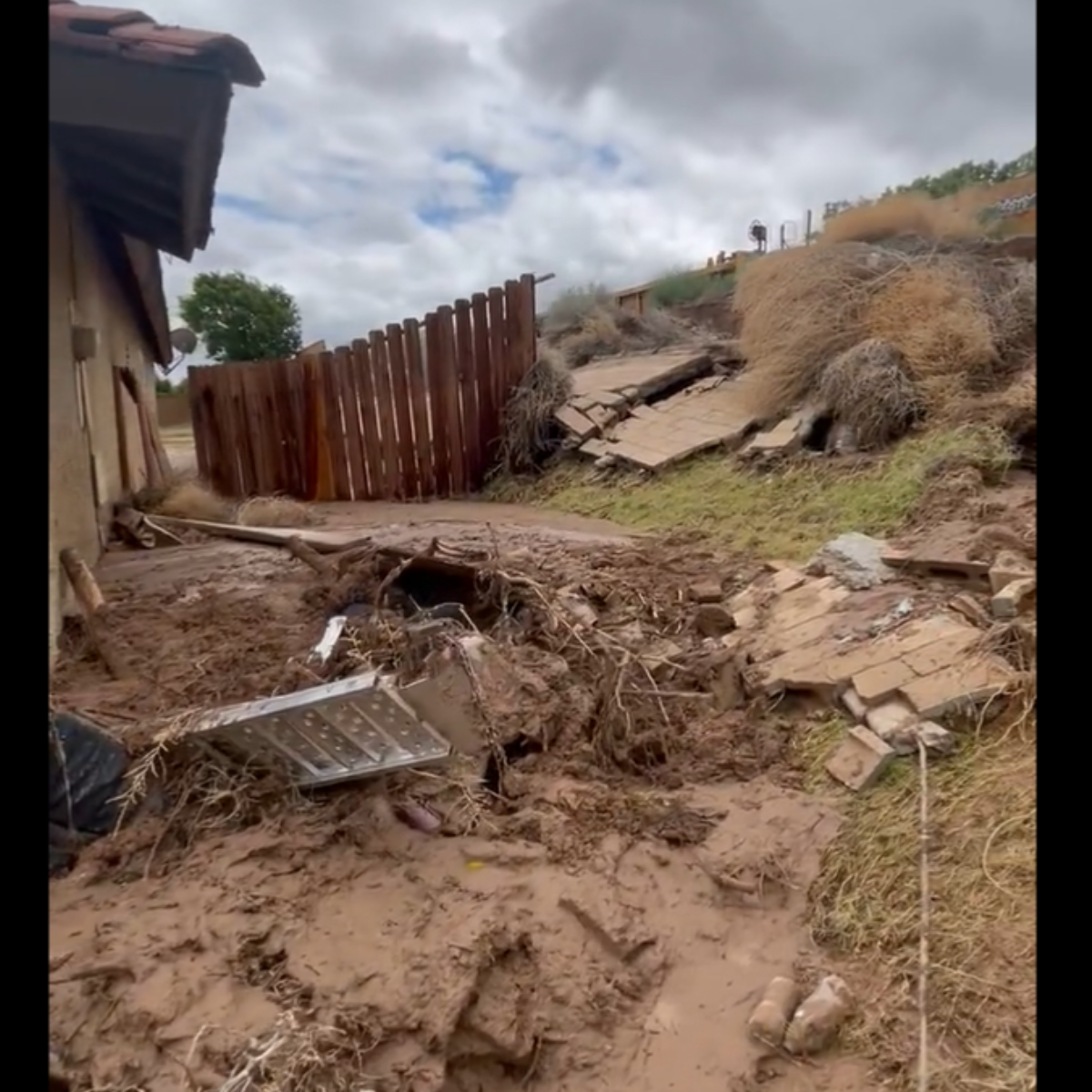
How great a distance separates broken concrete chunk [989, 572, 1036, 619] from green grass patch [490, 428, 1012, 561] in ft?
5.33

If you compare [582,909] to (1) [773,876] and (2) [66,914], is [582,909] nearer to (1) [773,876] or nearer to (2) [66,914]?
(1) [773,876]

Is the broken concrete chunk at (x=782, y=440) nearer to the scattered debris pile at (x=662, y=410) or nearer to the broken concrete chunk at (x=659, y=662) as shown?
the scattered debris pile at (x=662, y=410)

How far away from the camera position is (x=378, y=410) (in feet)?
31.4

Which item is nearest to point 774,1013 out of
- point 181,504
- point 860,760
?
point 860,760

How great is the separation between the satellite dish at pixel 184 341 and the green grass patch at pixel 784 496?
608 cm

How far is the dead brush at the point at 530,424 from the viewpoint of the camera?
378 inches

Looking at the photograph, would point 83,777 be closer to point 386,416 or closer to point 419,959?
point 419,959

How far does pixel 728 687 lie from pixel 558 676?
0.80 metres

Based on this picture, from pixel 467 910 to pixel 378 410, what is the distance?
778 cm

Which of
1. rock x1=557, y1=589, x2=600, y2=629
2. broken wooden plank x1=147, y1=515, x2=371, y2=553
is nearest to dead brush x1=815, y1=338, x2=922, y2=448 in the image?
rock x1=557, y1=589, x2=600, y2=629

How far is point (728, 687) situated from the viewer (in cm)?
383
